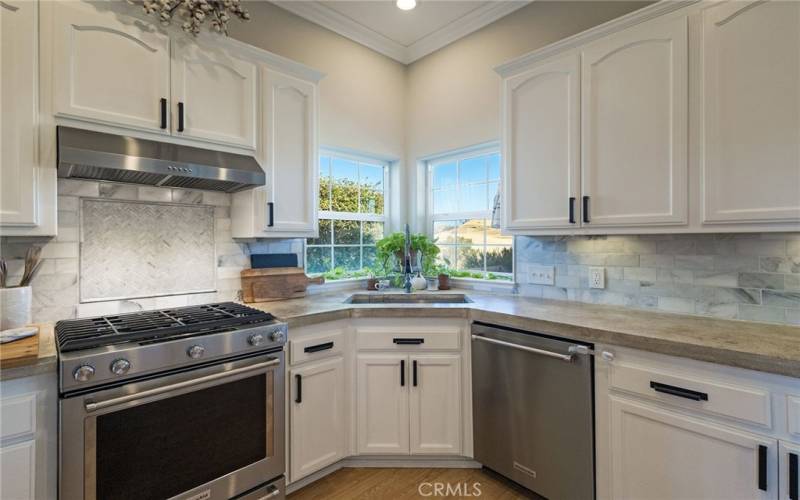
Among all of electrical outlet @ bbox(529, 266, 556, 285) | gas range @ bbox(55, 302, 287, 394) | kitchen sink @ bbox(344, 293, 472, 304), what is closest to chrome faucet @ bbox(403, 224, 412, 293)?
kitchen sink @ bbox(344, 293, 472, 304)

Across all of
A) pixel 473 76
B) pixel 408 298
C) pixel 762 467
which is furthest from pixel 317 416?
pixel 473 76

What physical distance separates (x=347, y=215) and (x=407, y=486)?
1.93 metres

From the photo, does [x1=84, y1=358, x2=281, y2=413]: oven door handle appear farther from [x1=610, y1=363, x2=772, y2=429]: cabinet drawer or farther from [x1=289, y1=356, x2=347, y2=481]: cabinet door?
[x1=610, y1=363, x2=772, y2=429]: cabinet drawer

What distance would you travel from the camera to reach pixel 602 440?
5.44 feet

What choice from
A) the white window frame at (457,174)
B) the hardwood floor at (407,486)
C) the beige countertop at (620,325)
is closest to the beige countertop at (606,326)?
the beige countertop at (620,325)

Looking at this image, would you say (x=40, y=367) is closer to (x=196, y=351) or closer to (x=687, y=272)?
(x=196, y=351)

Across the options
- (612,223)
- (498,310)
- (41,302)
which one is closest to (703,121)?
(612,223)

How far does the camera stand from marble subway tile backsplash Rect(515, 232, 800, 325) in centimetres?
171

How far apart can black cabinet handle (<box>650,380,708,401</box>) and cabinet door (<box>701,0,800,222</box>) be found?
73 centimetres

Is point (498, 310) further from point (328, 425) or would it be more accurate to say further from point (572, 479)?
point (328, 425)

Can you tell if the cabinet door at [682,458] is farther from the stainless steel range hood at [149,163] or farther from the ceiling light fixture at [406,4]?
the ceiling light fixture at [406,4]

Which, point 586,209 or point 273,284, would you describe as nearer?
point 586,209

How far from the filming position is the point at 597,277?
2.26 meters

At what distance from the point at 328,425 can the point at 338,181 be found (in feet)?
5.92
